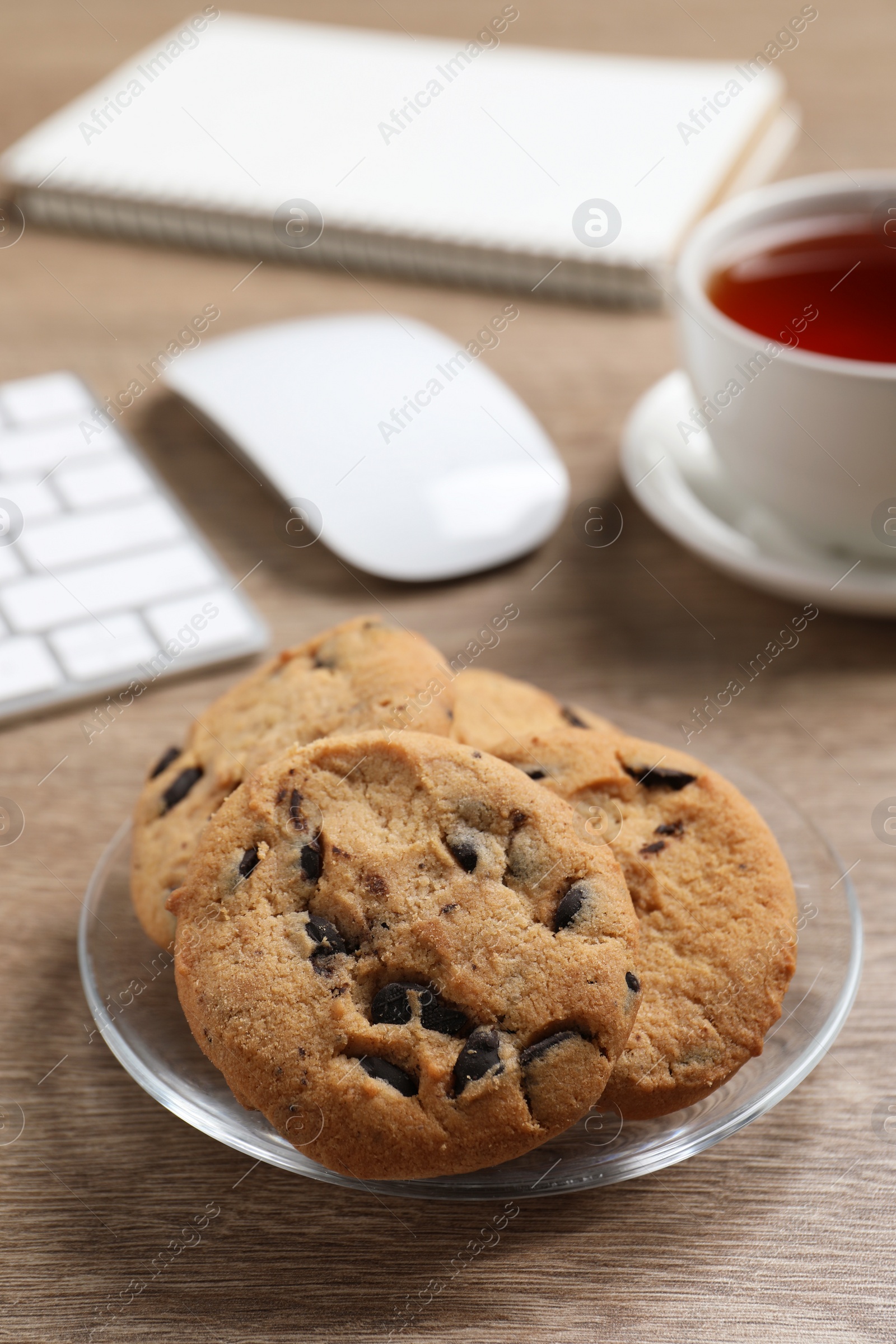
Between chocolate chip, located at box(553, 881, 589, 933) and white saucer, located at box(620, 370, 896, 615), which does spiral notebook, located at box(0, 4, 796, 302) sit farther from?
chocolate chip, located at box(553, 881, 589, 933)

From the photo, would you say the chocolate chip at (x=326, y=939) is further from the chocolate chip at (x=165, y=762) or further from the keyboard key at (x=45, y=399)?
the keyboard key at (x=45, y=399)

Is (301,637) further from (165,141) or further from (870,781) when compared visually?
(165,141)

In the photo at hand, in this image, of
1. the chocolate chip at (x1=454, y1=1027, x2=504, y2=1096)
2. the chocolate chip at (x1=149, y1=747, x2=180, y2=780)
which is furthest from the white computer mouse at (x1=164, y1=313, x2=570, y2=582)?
the chocolate chip at (x1=454, y1=1027, x2=504, y2=1096)

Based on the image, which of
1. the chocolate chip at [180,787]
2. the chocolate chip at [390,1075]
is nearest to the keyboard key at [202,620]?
the chocolate chip at [180,787]

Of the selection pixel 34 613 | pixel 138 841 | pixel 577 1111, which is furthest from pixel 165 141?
pixel 577 1111

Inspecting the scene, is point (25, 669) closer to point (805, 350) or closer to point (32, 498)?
point (32, 498)

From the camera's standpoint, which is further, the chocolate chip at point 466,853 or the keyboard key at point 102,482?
the keyboard key at point 102,482

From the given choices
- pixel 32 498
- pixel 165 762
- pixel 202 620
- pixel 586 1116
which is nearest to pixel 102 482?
pixel 32 498
